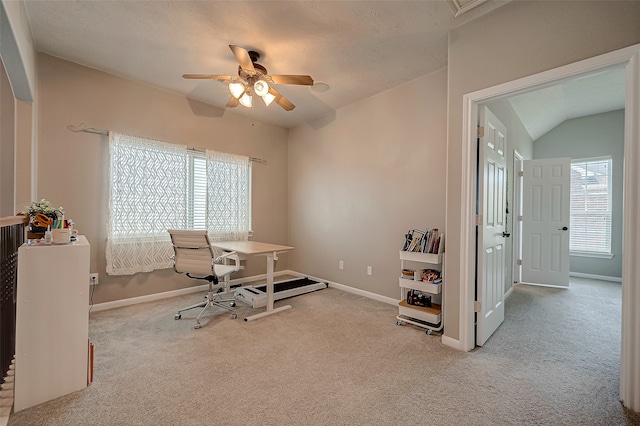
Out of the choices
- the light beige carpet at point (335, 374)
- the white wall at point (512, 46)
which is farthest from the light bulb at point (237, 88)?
the light beige carpet at point (335, 374)

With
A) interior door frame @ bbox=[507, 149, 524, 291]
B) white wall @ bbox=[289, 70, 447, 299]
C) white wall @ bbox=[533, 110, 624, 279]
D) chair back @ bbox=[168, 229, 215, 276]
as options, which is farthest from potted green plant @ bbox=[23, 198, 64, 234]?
white wall @ bbox=[533, 110, 624, 279]

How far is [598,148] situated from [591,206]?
3.42ft

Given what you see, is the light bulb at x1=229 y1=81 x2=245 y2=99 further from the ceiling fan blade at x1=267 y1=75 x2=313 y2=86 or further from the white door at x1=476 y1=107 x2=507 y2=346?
the white door at x1=476 y1=107 x2=507 y2=346

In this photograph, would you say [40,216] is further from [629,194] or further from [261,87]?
[629,194]

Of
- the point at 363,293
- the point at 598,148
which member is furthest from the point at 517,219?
the point at 363,293

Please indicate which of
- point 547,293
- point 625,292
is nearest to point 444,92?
point 625,292

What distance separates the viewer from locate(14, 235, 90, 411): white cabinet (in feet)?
5.29

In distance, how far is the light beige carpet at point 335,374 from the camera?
156cm

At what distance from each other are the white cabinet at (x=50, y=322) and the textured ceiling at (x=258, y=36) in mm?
1900

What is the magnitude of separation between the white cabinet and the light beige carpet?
11 cm

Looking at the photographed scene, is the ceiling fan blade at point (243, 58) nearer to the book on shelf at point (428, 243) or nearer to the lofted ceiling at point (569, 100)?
the book on shelf at point (428, 243)

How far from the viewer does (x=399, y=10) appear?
7.11 feet

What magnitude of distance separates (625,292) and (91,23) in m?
4.33

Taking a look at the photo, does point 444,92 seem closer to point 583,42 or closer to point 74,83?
point 583,42
